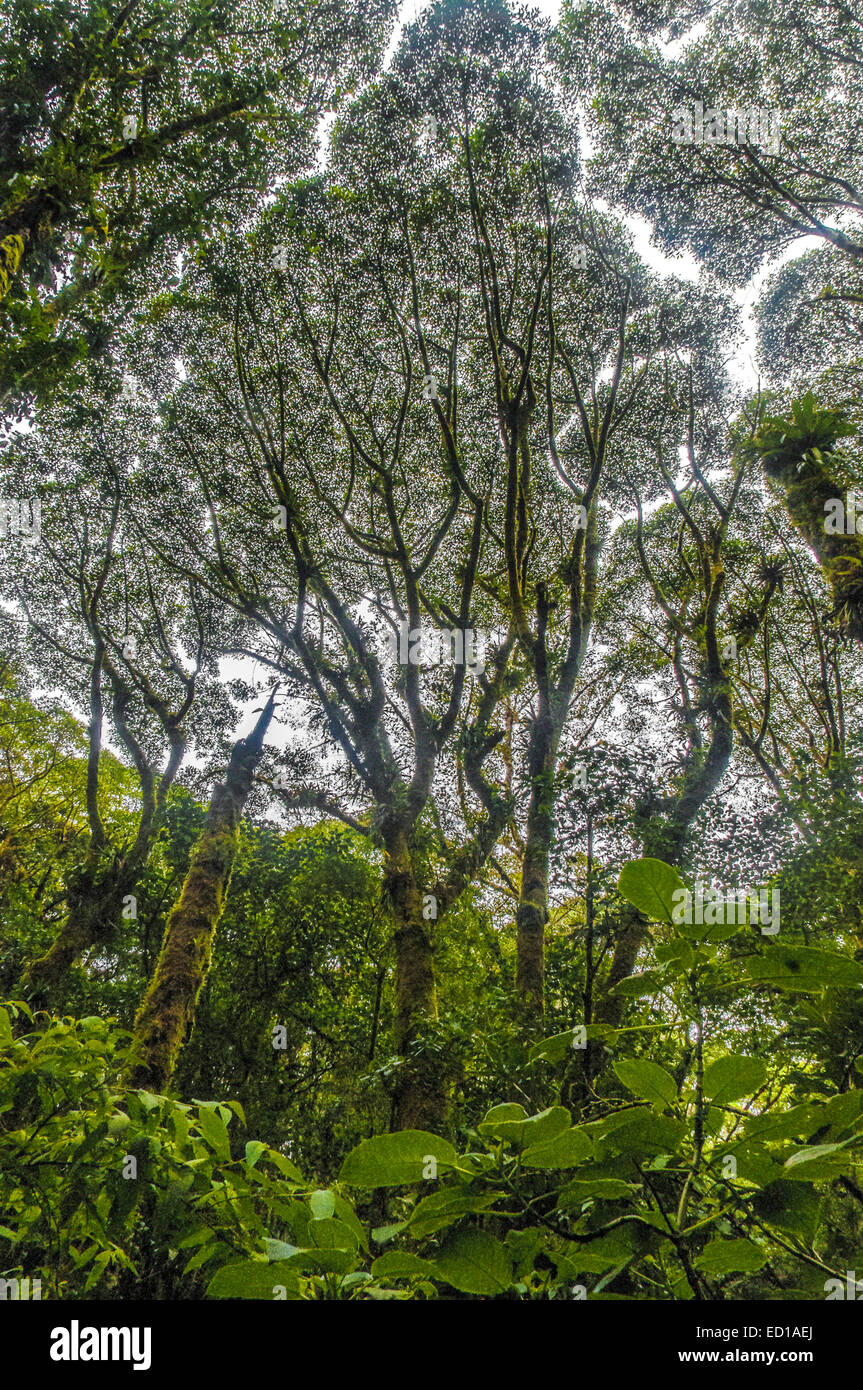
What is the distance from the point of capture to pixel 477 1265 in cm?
61

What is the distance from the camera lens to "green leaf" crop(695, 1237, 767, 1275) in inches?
24.2

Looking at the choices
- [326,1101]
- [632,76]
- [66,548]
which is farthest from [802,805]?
[66,548]

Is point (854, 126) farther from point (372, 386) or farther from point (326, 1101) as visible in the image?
point (326, 1101)

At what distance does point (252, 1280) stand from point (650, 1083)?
425 millimetres

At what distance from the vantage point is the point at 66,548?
1211 cm

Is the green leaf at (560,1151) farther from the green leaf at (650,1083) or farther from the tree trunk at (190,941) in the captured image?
the tree trunk at (190,941)

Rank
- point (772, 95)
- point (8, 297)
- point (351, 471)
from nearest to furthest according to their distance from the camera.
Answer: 1. point (8, 297)
2. point (772, 95)
3. point (351, 471)

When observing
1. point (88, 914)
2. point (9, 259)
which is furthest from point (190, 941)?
point (9, 259)

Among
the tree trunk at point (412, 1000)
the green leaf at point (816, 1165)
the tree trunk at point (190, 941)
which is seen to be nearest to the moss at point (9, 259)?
the tree trunk at point (190, 941)

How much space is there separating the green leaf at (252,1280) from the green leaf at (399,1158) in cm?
10

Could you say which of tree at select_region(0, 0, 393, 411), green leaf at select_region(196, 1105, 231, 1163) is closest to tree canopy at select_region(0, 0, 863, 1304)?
tree at select_region(0, 0, 393, 411)

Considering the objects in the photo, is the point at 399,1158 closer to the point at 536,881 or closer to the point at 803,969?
the point at 803,969

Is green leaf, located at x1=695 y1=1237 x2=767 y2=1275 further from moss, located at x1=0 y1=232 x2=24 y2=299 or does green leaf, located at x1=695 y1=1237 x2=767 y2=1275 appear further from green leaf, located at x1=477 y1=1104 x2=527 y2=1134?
moss, located at x1=0 y1=232 x2=24 y2=299
